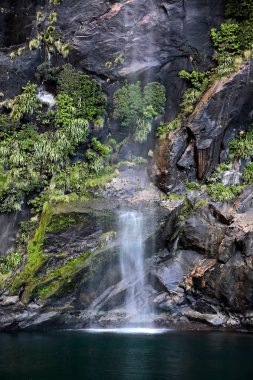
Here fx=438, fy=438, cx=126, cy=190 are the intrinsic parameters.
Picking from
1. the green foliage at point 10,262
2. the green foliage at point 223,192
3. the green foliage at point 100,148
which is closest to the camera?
the green foliage at point 10,262

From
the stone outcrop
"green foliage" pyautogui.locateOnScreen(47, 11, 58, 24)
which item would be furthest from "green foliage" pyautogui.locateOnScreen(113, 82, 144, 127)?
"green foliage" pyautogui.locateOnScreen(47, 11, 58, 24)

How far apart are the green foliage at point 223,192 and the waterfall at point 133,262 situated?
11.9ft

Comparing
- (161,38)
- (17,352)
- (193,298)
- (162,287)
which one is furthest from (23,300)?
(161,38)

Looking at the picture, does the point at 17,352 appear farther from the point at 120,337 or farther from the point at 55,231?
the point at 55,231

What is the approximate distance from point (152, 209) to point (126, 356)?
8.99 meters

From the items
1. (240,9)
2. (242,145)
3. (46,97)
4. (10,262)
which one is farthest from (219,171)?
(10,262)

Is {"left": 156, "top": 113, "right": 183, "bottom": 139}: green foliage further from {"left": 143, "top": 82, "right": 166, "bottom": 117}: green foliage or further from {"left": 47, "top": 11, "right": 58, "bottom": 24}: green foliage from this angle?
{"left": 47, "top": 11, "right": 58, "bottom": 24}: green foliage

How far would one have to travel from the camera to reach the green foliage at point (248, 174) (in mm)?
22109

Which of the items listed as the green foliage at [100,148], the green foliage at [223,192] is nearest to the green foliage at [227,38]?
the green foliage at [223,192]

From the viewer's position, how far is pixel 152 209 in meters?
21.6

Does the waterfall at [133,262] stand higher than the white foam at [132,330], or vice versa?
the waterfall at [133,262]

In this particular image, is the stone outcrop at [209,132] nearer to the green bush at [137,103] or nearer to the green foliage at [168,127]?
the green foliage at [168,127]

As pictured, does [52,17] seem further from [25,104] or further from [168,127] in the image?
[168,127]

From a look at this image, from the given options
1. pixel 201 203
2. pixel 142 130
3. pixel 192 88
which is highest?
pixel 192 88
